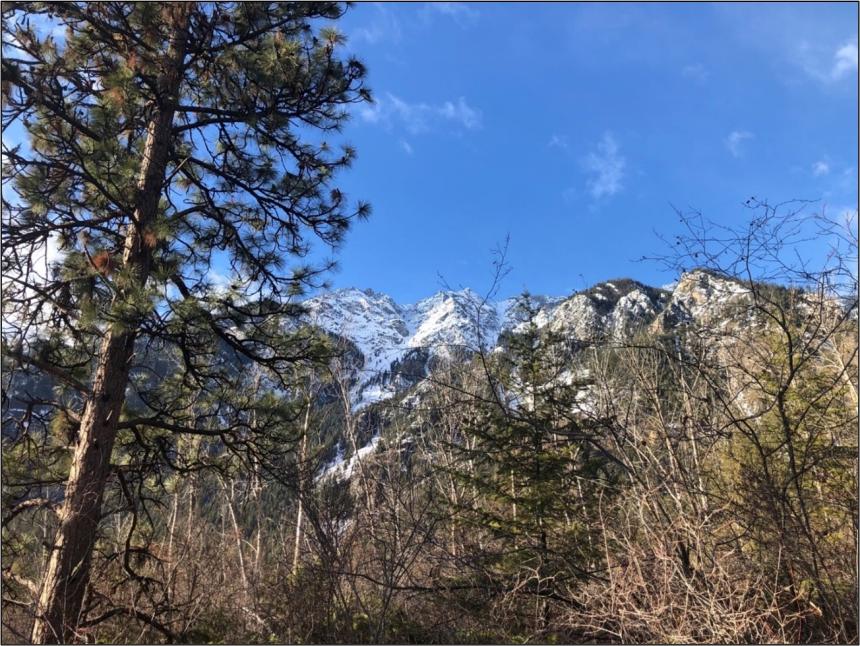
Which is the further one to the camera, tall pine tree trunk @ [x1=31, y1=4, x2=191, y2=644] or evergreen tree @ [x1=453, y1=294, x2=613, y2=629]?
evergreen tree @ [x1=453, y1=294, x2=613, y2=629]

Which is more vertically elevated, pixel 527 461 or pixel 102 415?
pixel 527 461

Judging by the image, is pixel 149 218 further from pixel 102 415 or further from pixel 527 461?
pixel 527 461

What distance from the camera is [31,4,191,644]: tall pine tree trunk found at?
421 cm

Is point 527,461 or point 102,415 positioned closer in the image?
point 102,415

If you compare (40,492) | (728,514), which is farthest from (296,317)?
(728,514)

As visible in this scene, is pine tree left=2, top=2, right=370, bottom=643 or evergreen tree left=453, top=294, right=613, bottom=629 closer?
pine tree left=2, top=2, right=370, bottom=643

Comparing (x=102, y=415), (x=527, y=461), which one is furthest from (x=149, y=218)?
(x=527, y=461)

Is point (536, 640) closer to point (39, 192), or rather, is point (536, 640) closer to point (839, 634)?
point (839, 634)

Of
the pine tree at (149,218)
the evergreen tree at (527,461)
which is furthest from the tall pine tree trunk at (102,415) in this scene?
the evergreen tree at (527,461)

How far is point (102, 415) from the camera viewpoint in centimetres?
477

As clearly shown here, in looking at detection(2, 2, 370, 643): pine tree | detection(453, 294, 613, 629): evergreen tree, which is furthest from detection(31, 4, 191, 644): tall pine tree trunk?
detection(453, 294, 613, 629): evergreen tree

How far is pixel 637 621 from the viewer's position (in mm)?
3639

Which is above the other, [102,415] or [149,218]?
[149,218]

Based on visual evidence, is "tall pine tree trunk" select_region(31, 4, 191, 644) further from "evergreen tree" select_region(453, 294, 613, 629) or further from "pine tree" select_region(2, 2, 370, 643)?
"evergreen tree" select_region(453, 294, 613, 629)
